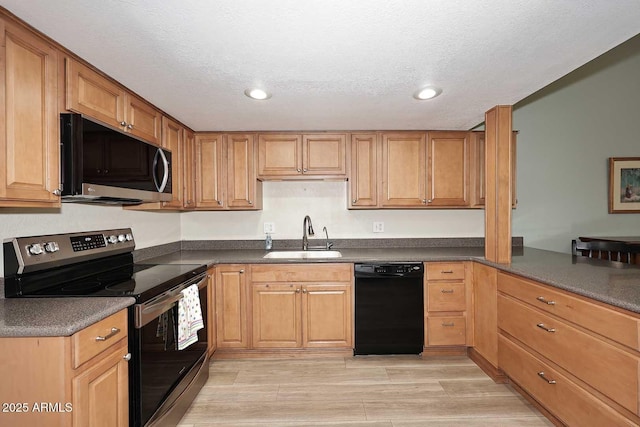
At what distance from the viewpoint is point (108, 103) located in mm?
1978

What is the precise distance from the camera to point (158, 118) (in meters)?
2.59

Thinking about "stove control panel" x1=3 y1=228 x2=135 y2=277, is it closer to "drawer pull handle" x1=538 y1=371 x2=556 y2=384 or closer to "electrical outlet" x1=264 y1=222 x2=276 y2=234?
"electrical outlet" x1=264 y1=222 x2=276 y2=234

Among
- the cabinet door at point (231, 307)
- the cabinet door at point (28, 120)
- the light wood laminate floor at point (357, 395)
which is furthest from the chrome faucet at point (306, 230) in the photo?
the cabinet door at point (28, 120)

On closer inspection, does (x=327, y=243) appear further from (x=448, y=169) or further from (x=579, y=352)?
(x=579, y=352)

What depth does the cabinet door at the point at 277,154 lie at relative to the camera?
3.21 meters

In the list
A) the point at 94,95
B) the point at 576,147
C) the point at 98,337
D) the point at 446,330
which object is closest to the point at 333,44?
the point at 94,95

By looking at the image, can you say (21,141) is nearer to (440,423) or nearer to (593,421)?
(440,423)

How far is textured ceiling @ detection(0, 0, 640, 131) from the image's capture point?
52.7 inches

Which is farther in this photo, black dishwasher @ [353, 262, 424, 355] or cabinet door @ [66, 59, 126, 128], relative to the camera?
black dishwasher @ [353, 262, 424, 355]

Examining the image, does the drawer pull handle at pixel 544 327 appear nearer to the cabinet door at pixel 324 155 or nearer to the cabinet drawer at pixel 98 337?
the cabinet door at pixel 324 155

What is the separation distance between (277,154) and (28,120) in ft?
6.44

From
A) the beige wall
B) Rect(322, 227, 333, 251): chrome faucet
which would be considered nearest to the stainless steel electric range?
Rect(322, 227, 333, 251): chrome faucet

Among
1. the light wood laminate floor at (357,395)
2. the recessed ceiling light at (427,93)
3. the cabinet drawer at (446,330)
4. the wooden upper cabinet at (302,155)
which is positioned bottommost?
the light wood laminate floor at (357,395)

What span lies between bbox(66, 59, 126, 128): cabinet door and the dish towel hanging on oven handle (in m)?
1.14
